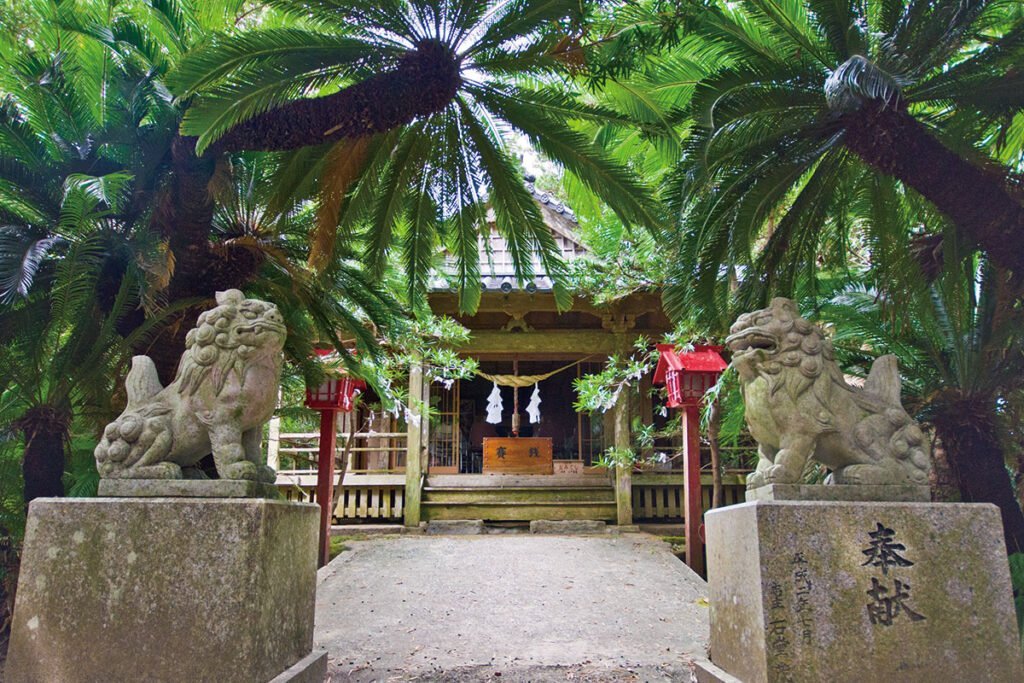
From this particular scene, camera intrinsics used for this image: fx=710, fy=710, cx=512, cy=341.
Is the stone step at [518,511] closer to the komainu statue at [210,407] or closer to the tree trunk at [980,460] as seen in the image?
the tree trunk at [980,460]

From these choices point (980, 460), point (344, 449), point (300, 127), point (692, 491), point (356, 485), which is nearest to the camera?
point (300, 127)

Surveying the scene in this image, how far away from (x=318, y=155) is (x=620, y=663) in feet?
13.5

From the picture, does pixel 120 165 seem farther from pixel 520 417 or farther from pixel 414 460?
pixel 520 417

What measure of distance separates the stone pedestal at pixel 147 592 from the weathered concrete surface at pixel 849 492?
2516 millimetres

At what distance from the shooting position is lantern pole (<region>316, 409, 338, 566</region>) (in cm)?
834

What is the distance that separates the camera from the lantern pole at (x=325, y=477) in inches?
328

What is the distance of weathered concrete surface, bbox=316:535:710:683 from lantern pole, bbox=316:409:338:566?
27 centimetres

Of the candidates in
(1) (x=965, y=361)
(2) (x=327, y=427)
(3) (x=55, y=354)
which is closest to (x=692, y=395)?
(1) (x=965, y=361)

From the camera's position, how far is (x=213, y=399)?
12.0ft

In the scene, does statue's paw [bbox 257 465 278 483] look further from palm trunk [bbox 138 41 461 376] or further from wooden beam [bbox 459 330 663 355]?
wooden beam [bbox 459 330 663 355]

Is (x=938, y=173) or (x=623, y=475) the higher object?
(x=938, y=173)

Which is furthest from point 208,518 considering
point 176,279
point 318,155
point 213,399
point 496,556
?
point 496,556

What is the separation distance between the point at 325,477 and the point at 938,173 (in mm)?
6945

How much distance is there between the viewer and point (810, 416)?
11.8 ft
